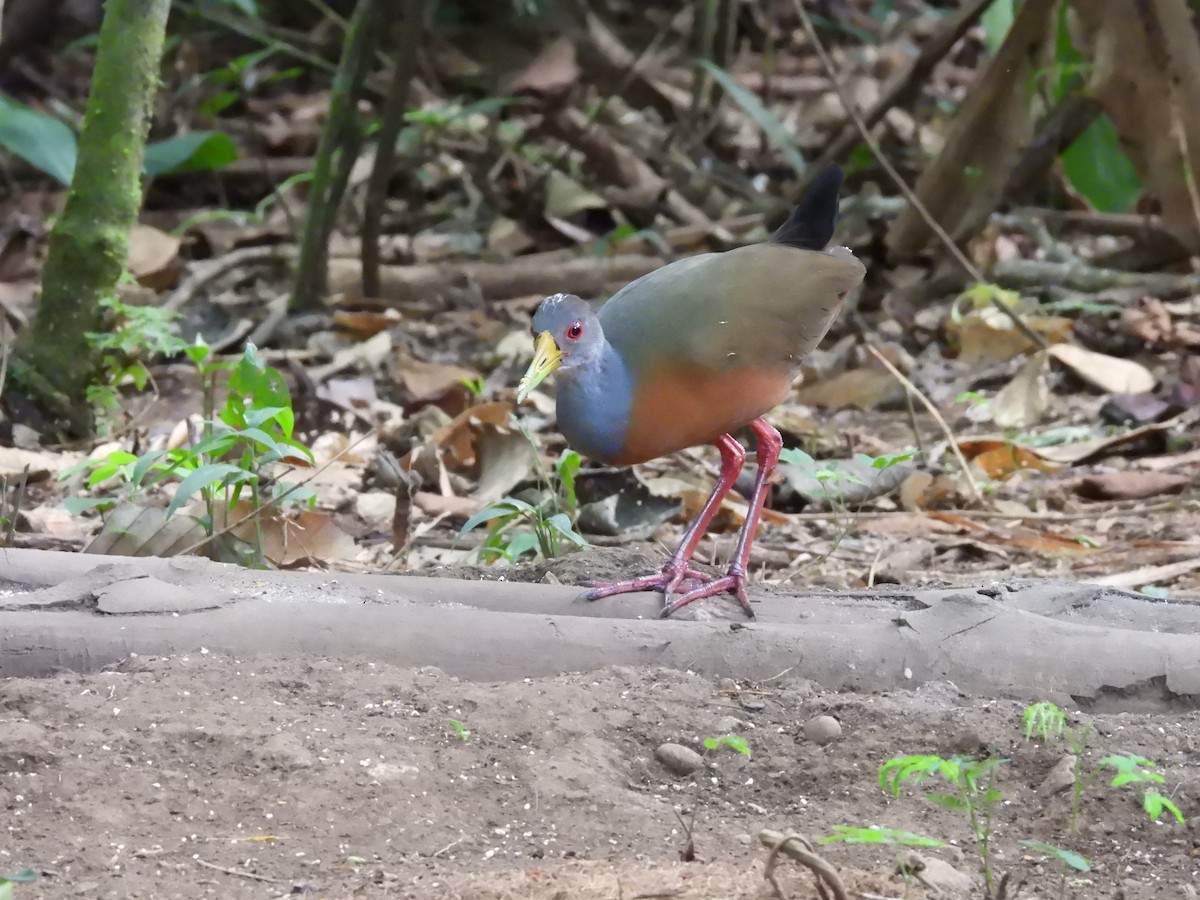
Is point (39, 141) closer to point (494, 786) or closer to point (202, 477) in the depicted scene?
point (202, 477)

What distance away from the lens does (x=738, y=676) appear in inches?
113

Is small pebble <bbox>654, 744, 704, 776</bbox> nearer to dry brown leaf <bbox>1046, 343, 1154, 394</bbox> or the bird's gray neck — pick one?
the bird's gray neck

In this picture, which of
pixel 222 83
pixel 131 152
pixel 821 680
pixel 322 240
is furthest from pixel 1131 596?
pixel 222 83

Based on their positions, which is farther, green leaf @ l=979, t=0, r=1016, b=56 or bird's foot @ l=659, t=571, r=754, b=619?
green leaf @ l=979, t=0, r=1016, b=56

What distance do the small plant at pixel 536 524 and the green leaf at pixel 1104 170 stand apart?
3.94 metres

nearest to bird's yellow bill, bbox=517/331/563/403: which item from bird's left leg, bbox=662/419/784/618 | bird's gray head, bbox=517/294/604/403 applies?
bird's gray head, bbox=517/294/604/403

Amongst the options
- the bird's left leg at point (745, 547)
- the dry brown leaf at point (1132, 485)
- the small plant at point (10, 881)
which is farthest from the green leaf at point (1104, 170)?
the small plant at point (10, 881)

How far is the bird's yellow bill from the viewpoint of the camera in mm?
3291

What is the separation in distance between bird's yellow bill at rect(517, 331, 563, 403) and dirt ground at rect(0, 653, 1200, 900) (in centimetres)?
74

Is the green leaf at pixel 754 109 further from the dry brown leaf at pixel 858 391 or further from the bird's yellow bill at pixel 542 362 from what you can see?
the bird's yellow bill at pixel 542 362

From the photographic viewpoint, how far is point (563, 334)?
3.38 m

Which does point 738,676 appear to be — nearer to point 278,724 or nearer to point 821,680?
point 821,680

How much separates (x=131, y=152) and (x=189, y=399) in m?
1.24

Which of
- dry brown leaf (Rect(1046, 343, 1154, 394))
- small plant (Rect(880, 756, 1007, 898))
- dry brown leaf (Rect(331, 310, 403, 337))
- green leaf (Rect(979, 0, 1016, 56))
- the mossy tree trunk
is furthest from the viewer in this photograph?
green leaf (Rect(979, 0, 1016, 56))
